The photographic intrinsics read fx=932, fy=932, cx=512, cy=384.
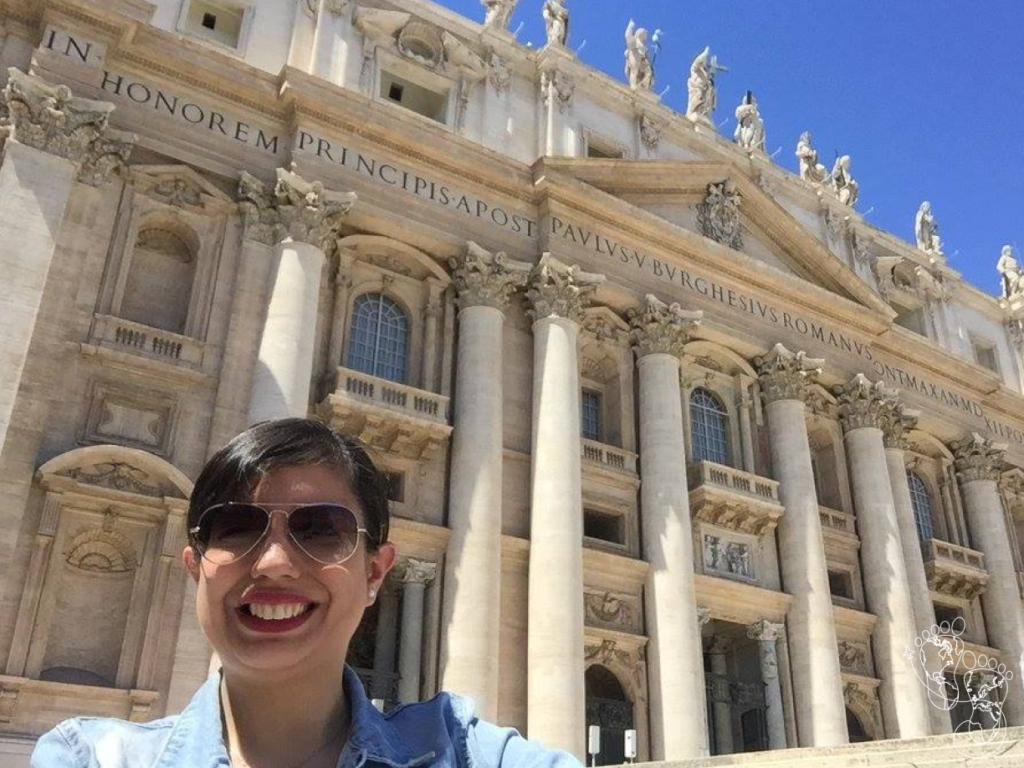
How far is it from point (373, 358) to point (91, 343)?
575 cm

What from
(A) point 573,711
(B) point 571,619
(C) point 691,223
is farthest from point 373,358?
(C) point 691,223

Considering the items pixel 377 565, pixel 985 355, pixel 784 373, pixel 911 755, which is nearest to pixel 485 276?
pixel 784 373

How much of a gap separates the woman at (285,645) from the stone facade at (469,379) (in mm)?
13285

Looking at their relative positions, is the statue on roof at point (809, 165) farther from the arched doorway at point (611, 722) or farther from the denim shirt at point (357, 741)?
the denim shirt at point (357, 741)

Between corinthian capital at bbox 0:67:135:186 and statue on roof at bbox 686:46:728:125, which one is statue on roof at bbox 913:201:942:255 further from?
corinthian capital at bbox 0:67:135:186

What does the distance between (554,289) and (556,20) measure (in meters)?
9.31

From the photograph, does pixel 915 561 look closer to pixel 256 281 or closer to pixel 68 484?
pixel 256 281

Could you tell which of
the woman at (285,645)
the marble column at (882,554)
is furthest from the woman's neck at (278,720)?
the marble column at (882,554)

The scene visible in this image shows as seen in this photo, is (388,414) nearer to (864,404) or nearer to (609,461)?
(609,461)

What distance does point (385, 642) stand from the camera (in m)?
17.5

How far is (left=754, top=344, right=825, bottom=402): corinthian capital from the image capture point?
24.4m

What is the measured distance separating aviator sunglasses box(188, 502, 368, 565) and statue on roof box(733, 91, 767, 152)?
98.8ft

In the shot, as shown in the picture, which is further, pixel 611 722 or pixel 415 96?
pixel 415 96

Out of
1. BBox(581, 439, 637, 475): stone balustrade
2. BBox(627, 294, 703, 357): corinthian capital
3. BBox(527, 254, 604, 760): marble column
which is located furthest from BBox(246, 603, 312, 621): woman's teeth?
BBox(627, 294, 703, 357): corinthian capital
